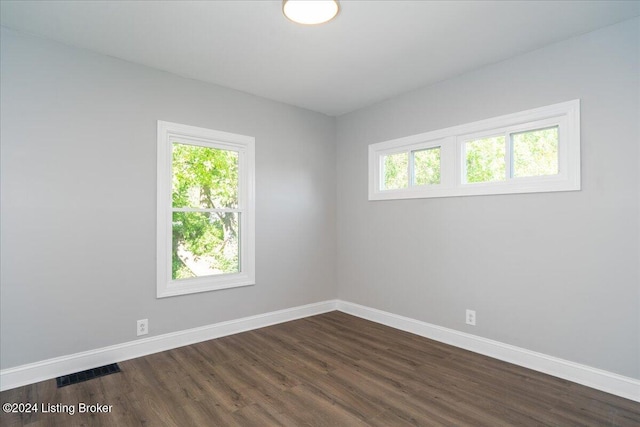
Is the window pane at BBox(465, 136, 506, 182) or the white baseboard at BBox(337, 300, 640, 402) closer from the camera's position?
the white baseboard at BBox(337, 300, 640, 402)

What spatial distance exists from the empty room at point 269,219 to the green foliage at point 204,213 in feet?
0.08

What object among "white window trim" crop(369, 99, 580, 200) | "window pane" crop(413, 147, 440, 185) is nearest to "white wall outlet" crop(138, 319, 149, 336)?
"white window trim" crop(369, 99, 580, 200)

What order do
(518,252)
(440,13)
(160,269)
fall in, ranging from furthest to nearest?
(160,269)
(518,252)
(440,13)

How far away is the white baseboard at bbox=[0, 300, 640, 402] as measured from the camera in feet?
8.48

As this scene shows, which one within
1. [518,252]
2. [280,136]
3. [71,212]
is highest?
[280,136]

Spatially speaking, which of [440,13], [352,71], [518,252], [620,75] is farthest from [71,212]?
[620,75]

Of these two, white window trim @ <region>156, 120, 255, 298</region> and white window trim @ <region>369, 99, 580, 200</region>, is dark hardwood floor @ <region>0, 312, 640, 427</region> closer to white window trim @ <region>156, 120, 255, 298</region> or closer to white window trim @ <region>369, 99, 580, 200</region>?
white window trim @ <region>156, 120, 255, 298</region>

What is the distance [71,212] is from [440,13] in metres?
3.33


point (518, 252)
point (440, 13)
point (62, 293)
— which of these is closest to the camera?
point (440, 13)

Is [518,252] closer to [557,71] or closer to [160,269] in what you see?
[557,71]

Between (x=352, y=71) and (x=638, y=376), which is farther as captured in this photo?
(x=352, y=71)

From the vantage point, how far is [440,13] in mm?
2492

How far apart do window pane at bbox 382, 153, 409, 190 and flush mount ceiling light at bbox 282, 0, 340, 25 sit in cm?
212

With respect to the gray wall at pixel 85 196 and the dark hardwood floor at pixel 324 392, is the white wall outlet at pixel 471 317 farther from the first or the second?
the gray wall at pixel 85 196
